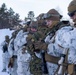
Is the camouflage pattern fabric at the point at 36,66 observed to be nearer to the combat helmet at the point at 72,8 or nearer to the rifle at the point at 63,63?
the rifle at the point at 63,63

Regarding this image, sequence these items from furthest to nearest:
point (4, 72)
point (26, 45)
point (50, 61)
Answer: point (4, 72) < point (26, 45) < point (50, 61)

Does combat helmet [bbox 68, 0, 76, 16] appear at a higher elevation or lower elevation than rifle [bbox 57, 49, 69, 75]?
higher

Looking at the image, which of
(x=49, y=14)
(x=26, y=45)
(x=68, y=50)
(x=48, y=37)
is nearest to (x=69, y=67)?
(x=68, y=50)

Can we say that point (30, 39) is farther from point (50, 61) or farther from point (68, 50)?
point (68, 50)

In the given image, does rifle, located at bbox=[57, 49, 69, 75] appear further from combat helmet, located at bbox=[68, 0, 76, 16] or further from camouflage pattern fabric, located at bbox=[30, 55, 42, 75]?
camouflage pattern fabric, located at bbox=[30, 55, 42, 75]

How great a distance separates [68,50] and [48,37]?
34.6 inches

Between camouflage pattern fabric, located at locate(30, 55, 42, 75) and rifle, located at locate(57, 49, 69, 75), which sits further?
camouflage pattern fabric, located at locate(30, 55, 42, 75)

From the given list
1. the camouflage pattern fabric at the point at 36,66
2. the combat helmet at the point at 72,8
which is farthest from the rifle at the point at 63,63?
the camouflage pattern fabric at the point at 36,66

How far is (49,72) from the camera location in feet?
17.9

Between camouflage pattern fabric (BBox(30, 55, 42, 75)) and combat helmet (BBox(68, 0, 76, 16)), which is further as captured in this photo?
camouflage pattern fabric (BBox(30, 55, 42, 75))

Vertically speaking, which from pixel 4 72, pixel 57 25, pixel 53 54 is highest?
pixel 57 25

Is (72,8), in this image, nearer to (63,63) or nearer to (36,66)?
(63,63)

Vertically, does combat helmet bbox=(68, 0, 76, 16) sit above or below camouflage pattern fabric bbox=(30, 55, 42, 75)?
above

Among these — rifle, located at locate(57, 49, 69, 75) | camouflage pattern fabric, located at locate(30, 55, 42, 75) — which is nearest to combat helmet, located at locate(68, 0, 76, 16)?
rifle, located at locate(57, 49, 69, 75)
